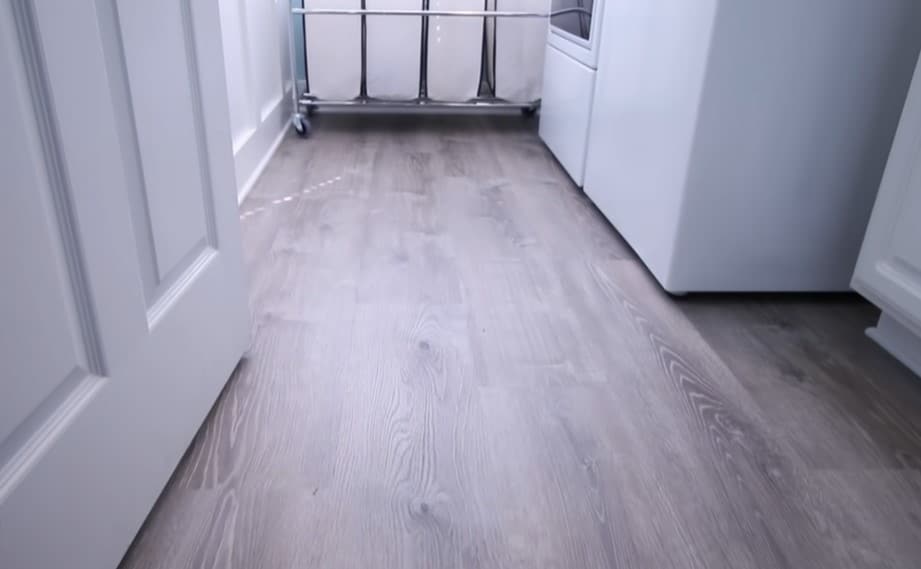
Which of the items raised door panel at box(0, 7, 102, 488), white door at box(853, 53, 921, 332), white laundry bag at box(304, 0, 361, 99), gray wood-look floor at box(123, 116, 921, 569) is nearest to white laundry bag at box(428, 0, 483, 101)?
white laundry bag at box(304, 0, 361, 99)

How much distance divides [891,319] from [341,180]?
153cm

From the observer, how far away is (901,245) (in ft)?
3.72

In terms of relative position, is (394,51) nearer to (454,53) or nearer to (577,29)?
(454,53)

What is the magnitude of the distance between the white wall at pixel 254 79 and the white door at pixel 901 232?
154 cm

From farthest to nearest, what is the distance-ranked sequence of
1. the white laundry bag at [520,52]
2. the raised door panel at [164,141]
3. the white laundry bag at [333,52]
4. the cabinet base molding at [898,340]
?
1. the white laundry bag at [520,52]
2. the white laundry bag at [333,52]
3. the cabinet base molding at [898,340]
4. the raised door panel at [164,141]

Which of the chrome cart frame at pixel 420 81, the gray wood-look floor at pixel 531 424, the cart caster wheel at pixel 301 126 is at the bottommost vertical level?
the gray wood-look floor at pixel 531 424

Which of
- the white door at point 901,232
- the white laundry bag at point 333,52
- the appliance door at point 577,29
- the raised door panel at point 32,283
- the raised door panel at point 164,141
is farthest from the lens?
the white laundry bag at point 333,52

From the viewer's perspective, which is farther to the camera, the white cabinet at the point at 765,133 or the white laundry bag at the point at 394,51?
the white laundry bag at the point at 394,51

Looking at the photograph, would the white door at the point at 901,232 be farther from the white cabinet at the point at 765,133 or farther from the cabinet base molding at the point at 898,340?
the white cabinet at the point at 765,133

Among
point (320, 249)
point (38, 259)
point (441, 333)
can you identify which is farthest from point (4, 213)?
point (320, 249)

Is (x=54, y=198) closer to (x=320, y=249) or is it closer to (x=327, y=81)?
(x=320, y=249)

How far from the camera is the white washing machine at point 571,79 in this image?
76.9 inches

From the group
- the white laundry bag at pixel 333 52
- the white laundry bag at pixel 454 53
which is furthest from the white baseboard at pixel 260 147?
the white laundry bag at pixel 454 53

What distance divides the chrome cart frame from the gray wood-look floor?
1140 millimetres
